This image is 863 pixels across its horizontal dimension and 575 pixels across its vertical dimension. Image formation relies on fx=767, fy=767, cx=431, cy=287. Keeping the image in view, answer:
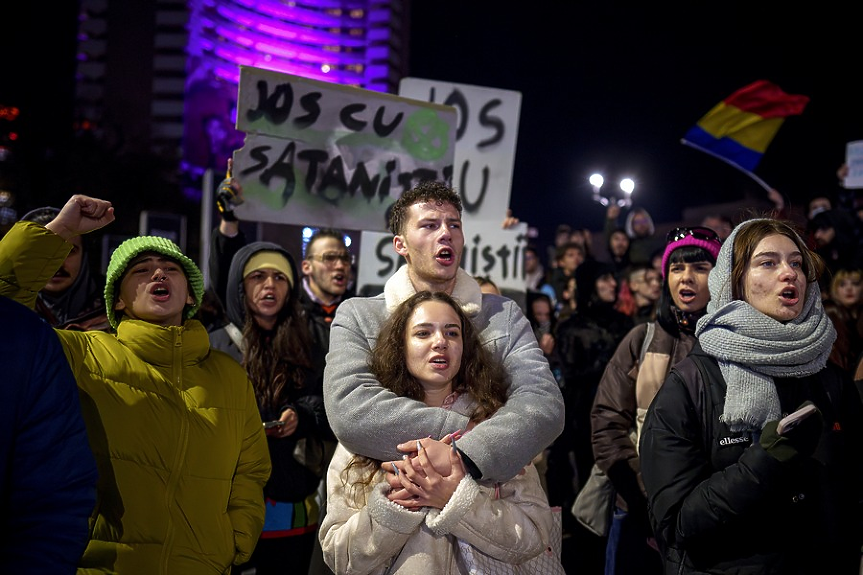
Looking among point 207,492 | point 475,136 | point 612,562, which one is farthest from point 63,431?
point 475,136

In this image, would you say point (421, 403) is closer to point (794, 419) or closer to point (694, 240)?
point (794, 419)

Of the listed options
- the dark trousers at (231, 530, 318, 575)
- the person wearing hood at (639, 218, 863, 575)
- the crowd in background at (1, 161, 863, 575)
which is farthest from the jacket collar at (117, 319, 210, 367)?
the person wearing hood at (639, 218, 863, 575)

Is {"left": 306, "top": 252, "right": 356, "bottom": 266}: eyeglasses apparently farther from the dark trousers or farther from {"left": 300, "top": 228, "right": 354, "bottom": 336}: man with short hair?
the dark trousers

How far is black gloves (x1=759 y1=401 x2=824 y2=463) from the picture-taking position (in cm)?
230

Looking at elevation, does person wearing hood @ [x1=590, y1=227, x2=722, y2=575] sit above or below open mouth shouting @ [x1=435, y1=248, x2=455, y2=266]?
below

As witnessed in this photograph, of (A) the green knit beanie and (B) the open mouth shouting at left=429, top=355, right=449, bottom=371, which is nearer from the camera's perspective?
(B) the open mouth shouting at left=429, top=355, right=449, bottom=371

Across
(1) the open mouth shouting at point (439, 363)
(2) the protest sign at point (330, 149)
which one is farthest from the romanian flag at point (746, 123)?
(1) the open mouth shouting at point (439, 363)

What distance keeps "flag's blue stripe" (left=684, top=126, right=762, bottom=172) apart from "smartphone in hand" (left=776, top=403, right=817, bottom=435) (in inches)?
275

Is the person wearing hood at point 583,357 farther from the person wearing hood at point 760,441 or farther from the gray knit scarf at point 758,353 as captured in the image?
the gray knit scarf at point 758,353

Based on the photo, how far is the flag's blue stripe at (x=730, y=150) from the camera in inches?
343

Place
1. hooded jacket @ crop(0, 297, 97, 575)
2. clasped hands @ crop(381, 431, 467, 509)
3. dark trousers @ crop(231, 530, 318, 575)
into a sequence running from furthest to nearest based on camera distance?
1. dark trousers @ crop(231, 530, 318, 575)
2. clasped hands @ crop(381, 431, 467, 509)
3. hooded jacket @ crop(0, 297, 97, 575)

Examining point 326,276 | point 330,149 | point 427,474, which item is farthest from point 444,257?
point 330,149

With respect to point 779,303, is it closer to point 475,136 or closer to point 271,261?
point 271,261

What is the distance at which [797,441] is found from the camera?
233 centimetres
